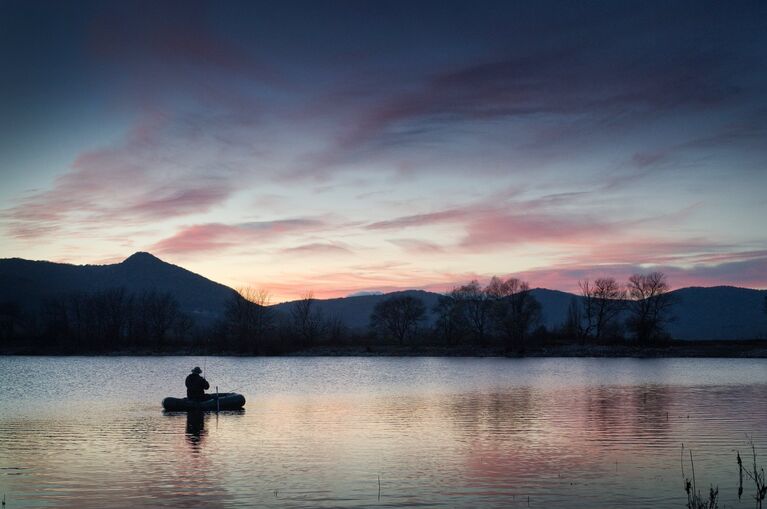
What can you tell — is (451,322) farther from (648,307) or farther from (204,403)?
(204,403)

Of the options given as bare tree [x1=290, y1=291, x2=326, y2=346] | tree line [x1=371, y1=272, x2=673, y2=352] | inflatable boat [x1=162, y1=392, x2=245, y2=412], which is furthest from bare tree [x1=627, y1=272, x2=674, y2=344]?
inflatable boat [x1=162, y1=392, x2=245, y2=412]

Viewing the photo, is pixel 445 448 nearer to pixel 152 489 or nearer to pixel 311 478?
pixel 311 478

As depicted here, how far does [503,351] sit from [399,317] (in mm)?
26336

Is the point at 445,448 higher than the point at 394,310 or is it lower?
lower

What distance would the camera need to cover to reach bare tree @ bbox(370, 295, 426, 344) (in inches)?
5827

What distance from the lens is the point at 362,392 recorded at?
4819 cm

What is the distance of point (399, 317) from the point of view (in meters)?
148

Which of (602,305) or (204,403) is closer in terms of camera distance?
(204,403)

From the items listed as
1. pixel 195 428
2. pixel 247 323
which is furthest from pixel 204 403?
pixel 247 323

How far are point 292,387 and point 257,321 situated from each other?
275 feet

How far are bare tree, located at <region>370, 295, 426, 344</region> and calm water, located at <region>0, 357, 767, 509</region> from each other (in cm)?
10141

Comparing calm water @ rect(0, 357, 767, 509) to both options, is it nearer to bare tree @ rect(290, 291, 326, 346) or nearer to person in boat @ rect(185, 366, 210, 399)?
person in boat @ rect(185, 366, 210, 399)

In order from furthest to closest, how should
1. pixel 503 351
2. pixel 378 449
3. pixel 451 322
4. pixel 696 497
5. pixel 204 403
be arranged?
pixel 451 322
pixel 503 351
pixel 204 403
pixel 378 449
pixel 696 497

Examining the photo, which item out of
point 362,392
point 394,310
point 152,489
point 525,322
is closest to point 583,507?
point 152,489
